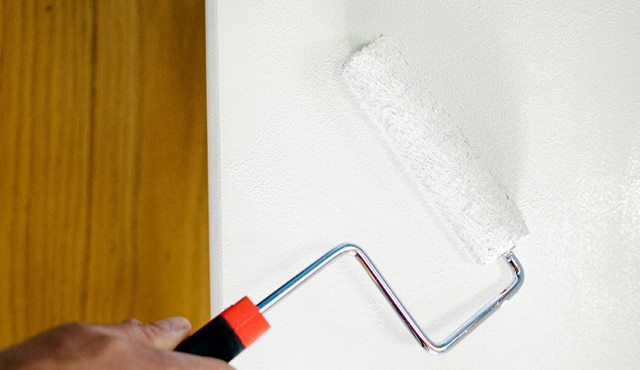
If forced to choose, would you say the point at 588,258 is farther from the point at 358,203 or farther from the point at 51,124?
the point at 51,124

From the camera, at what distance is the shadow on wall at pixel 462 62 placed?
0.71 m

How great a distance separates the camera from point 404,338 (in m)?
0.73

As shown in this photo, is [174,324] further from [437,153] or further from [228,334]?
[437,153]

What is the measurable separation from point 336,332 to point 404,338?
0.28 ft

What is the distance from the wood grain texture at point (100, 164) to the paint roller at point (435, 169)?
176 millimetres

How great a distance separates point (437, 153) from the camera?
0.65 meters

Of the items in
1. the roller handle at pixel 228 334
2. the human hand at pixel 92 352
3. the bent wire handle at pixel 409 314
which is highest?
the human hand at pixel 92 352

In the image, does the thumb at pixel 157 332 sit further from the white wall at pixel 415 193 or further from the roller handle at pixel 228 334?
the white wall at pixel 415 193

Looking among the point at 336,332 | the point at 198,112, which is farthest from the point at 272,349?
the point at 198,112

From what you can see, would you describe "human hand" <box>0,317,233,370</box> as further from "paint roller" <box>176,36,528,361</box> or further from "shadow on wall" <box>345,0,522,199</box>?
"shadow on wall" <box>345,0,522,199</box>

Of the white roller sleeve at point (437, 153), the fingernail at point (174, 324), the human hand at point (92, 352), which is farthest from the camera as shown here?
the white roller sleeve at point (437, 153)

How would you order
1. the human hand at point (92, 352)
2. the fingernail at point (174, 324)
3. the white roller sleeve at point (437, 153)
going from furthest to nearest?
the white roller sleeve at point (437, 153) < the fingernail at point (174, 324) < the human hand at point (92, 352)

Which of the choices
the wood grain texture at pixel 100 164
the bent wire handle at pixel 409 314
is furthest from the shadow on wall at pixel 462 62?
the wood grain texture at pixel 100 164

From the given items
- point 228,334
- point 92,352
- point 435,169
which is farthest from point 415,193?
point 92,352
